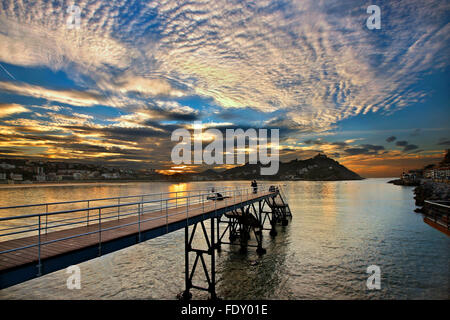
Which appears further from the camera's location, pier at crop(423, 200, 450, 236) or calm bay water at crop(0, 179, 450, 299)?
calm bay water at crop(0, 179, 450, 299)

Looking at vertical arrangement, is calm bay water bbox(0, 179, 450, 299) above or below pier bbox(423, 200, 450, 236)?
below

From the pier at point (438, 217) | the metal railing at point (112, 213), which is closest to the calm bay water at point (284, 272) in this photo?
the metal railing at point (112, 213)

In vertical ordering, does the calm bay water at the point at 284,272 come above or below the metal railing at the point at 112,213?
below

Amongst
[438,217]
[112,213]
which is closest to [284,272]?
[438,217]

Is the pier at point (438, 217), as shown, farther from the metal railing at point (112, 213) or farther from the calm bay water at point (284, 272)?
the metal railing at point (112, 213)

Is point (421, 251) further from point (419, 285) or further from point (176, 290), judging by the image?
point (176, 290)

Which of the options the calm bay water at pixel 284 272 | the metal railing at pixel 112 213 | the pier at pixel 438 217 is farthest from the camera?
the calm bay water at pixel 284 272

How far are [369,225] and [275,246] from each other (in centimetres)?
2108

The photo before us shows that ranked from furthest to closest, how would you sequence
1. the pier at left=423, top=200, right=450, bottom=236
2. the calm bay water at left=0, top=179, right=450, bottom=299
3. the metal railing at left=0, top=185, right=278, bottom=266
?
the calm bay water at left=0, top=179, right=450, bottom=299 → the pier at left=423, top=200, right=450, bottom=236 → the metal railing at left=0, top=185, right=278, bottom=266

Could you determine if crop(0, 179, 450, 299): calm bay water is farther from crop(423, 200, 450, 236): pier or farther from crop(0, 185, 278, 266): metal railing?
crop(423, 200, 450, 236): pier

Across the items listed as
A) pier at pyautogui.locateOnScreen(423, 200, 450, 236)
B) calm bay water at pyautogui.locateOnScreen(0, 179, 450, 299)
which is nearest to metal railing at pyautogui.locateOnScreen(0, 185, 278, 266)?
calm bay water at pyautogui.locateOnScreen(0, 179, 450, 299)
